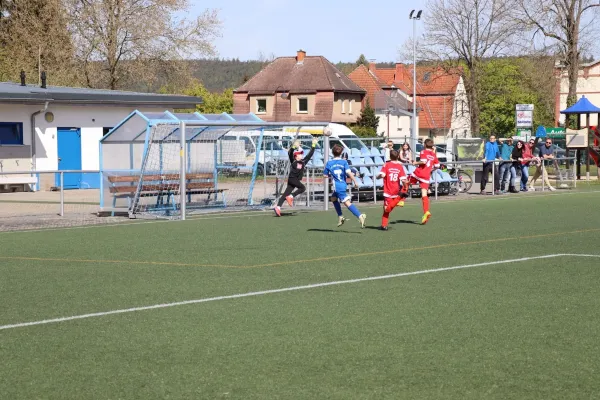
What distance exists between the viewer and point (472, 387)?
21.5 ft

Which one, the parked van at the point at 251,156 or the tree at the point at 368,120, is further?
the tree at the point at 368,120

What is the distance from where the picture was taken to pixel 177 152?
22.7m

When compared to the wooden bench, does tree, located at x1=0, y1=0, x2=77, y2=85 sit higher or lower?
higher

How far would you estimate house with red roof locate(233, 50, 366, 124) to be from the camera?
3233 inches

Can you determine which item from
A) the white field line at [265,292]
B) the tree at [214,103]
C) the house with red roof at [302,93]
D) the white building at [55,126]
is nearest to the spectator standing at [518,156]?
the white building at [55,126]

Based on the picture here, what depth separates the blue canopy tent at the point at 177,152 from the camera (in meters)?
21.8

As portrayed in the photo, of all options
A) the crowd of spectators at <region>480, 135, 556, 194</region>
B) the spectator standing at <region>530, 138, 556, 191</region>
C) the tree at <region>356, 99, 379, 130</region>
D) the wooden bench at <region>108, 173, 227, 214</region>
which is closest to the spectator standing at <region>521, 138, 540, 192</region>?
the crowd of spectators at <region>480, 135, 556, 194</region>

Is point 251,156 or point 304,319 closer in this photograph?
point 304,319

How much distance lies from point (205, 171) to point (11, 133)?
11.5 metres

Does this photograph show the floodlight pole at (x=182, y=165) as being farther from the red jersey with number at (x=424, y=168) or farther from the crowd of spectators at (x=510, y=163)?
the crowd of spectators at (x=510, y=163)

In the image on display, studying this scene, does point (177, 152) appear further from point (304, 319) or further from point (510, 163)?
point (304, 319)

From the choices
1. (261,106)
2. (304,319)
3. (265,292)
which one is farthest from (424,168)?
(261,106)

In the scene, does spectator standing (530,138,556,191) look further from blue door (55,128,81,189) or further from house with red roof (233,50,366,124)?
house with red roof (233,50,366,124)

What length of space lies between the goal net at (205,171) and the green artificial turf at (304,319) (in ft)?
17.6
